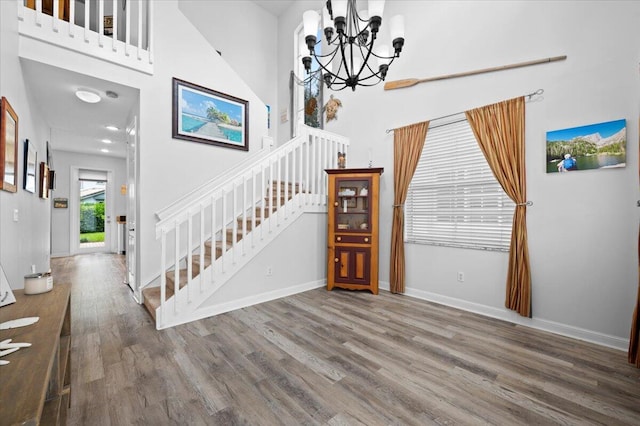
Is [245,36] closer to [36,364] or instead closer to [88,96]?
[88,96]

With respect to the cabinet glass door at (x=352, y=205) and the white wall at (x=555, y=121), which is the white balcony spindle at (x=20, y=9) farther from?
the white wall at (x=555, y=121)

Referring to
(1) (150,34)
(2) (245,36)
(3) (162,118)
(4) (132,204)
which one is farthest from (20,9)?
(2) (245,36)

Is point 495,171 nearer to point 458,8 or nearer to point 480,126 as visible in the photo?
point 480,126

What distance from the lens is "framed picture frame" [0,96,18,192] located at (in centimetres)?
204

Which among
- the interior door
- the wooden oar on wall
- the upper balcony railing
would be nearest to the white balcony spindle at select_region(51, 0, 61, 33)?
the upper balcony railing

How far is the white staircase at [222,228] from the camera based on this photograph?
9.16 ft

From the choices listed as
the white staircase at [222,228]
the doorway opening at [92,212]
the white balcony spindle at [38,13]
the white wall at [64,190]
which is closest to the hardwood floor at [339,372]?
the white staircase at [222,228]

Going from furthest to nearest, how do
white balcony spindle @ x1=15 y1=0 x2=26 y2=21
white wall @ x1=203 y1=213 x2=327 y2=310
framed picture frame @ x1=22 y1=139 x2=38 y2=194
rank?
white wall @ x1=203 y1=213 x2=327 y2=310
framed picture frame @ x1=22 y1=139 x2=38 y2=194
white balcony spindle @ x1=15 y1=0 x2=26 y2=21

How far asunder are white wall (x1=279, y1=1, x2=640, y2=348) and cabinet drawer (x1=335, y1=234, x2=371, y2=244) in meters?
0.70

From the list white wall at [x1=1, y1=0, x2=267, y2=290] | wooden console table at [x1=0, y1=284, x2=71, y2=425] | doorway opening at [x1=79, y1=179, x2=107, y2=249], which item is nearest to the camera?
wooden console table at [x1=0, y1=284, x2=71, y2=425]

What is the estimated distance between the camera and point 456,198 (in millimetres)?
3379

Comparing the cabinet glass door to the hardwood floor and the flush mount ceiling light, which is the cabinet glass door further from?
the flush mount ceiling light

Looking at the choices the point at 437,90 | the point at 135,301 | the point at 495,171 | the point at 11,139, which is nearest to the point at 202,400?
the point at 135,301

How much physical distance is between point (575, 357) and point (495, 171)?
1873 mm
